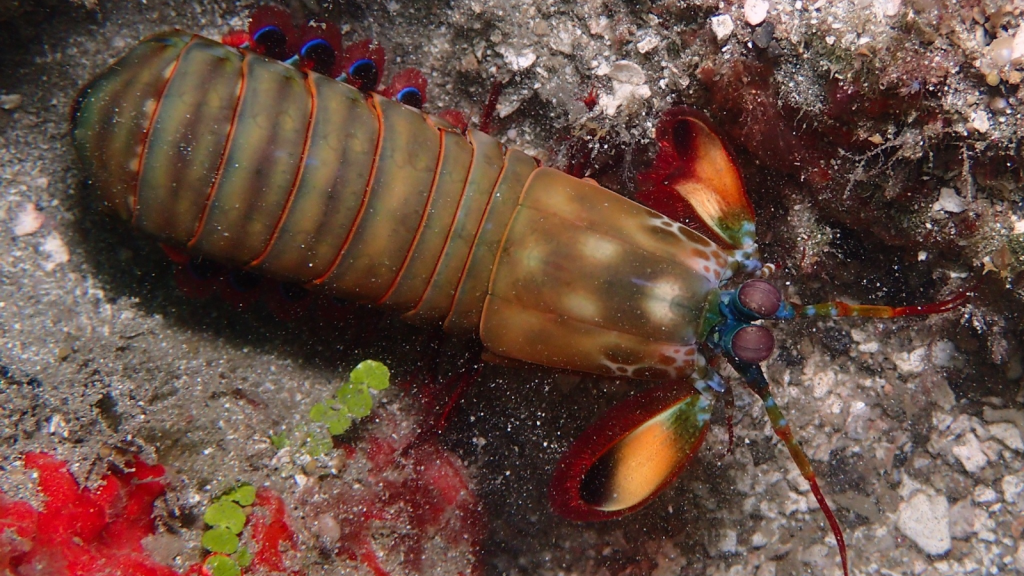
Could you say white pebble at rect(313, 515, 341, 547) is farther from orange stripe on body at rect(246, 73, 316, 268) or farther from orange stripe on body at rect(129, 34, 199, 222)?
orange stripe on body at rect(129, 34, 199, 222)

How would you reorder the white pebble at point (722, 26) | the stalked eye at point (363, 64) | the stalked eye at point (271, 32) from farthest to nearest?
1. the stalked eye at point (363, 64)
2. the stalked eye at point (271, 32)
3. the white pebble at point (722, 26)

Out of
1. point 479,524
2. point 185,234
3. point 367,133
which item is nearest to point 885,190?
point 367,133

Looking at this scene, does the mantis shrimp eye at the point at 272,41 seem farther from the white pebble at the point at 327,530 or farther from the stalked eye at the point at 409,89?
the white pebble at the point at 327,530

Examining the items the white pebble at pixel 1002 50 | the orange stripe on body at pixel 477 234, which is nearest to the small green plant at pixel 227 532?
the orange stripe on body at pixel 477 234

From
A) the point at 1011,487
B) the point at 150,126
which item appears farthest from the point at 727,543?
the point at 150,126

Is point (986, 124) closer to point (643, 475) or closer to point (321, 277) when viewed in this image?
point (643, 475)

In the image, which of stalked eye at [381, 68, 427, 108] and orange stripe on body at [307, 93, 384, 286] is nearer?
orange stripe on body at [307, 93, 384, 286]

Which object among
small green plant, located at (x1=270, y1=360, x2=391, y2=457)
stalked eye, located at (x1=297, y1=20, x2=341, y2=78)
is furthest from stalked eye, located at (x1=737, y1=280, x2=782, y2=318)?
stalked eye, located at (x1=297, y1=20, x2=341, y2=78)

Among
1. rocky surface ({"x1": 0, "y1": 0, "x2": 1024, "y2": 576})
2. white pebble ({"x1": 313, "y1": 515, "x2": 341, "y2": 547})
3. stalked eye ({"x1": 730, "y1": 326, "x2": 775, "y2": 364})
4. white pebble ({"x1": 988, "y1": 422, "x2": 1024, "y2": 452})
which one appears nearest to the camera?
rocky surface ({"x1": 0, "y1": 0, "x2": 1024, "y2": 576})
